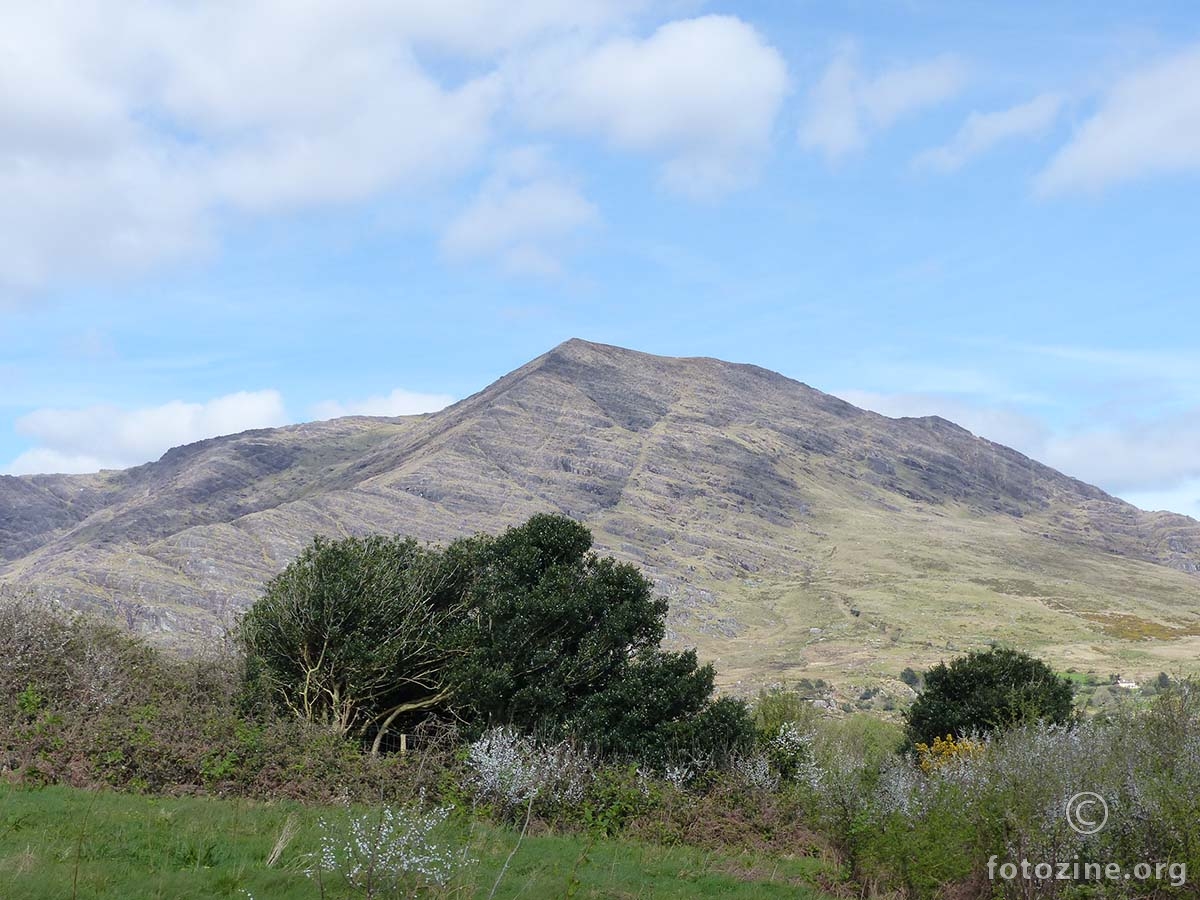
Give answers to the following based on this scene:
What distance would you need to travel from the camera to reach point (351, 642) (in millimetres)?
27750

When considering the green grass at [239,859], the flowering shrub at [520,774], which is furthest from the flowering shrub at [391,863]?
the flowering shrub at [520,774]

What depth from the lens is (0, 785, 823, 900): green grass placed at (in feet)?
36.8

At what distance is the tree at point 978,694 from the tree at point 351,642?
82.1ft

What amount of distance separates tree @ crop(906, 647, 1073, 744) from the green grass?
81.9ft

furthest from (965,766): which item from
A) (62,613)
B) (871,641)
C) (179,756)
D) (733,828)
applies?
(871,641)

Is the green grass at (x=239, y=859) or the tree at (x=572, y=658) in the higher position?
the tree at (x=572, y=658)

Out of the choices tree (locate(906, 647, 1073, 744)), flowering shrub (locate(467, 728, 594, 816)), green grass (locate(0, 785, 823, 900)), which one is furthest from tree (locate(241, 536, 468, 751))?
tree (locate(906, 647, 1073, 744))

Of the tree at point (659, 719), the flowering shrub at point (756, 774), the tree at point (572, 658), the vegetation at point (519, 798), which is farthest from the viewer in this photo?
the tree at point (572, 658)

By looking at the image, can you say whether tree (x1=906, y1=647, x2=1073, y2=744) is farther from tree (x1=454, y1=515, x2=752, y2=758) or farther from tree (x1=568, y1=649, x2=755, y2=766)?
tree (x1=454, y1=515, x2=752, y2=758)

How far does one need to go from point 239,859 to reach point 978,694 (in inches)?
1439

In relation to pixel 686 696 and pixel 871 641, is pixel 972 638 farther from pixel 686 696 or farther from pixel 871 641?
pixel 686 696

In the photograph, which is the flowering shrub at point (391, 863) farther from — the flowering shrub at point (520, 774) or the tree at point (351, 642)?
the tree at point (351, 642)

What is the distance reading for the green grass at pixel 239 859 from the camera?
1120 cm

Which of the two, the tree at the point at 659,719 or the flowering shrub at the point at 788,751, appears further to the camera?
the flowering shrub at the point at 788,751
